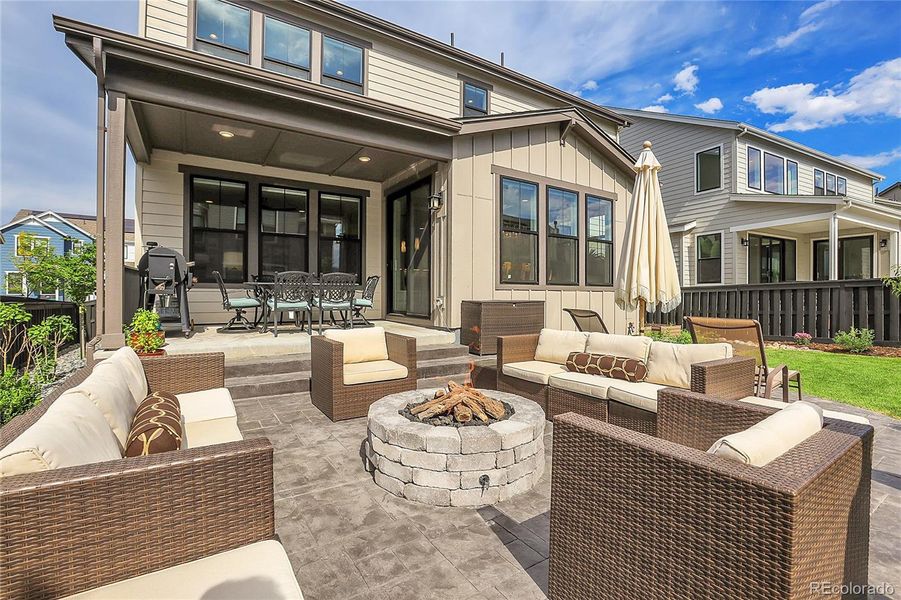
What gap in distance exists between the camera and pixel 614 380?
3.80 meters

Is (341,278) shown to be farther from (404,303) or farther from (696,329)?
(696,329)

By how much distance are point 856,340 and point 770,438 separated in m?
9.10

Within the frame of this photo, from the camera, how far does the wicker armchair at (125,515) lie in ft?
3.85

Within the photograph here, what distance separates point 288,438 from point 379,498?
4.32 feet

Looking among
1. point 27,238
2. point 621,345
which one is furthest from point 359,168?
point 27,238

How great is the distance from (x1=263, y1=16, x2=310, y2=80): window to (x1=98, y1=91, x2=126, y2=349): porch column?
3.27 metres

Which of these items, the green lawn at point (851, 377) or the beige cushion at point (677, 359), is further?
the green lawn at point (851, 377)

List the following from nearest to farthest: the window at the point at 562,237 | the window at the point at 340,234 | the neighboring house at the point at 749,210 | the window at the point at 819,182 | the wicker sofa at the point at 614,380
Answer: the wicker sofa at the point at 614,380 → the window at the point at 562,237 → the window at the point at 340,234 → the neighboring house at the point at 749,210 → the window at the point at 819,182

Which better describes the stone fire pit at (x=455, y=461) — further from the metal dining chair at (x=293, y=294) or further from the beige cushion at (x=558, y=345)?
the metal dining chair at (x=293, y=294)

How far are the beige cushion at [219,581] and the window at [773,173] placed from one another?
53.1ft

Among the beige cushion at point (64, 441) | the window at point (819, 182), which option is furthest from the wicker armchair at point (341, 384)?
the window at point (819, 182)

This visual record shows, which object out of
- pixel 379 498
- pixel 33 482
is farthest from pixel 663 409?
pixel 33 482

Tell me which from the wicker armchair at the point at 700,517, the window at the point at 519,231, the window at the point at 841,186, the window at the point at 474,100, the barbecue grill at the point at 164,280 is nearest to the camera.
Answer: the wicker armchair at the point at 700,517

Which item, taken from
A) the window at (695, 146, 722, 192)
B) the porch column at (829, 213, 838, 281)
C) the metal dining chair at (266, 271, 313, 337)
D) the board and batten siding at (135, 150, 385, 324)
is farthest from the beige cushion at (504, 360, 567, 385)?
the window at (695, 146, 722, 192)
